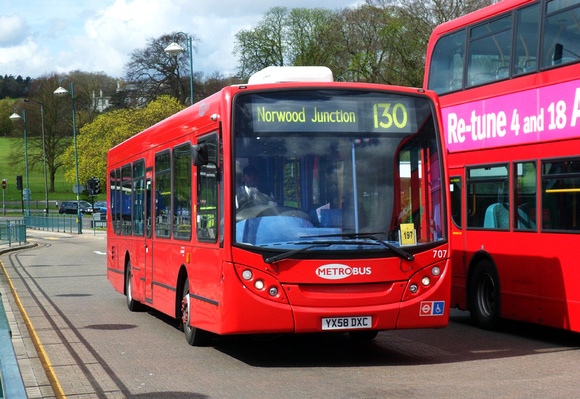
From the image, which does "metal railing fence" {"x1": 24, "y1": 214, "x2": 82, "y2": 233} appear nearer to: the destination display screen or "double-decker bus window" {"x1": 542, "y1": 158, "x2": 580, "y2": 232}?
"double-decker bus window" {"x1": 542, "y1": 158, "x2": 580, "y2": 232}

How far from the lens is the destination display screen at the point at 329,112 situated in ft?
31.3

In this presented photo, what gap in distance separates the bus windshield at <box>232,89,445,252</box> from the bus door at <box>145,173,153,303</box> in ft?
15.0

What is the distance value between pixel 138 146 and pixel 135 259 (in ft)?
6.00

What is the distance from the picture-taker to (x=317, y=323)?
9242 mm

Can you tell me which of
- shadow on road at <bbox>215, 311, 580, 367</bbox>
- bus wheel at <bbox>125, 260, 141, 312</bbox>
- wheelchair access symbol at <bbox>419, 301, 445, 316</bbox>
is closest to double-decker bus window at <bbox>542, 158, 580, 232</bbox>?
shadow on road at <bbox>215, 311, 580, 367</bbox>

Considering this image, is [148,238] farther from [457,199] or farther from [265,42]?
[265,42]

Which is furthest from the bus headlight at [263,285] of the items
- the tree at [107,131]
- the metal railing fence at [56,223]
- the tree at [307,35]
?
the tree at [107,131]

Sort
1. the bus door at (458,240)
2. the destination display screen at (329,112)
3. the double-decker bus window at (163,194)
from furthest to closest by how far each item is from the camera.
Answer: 1. the bus door at (458,240)
2. the double-decker bus window at (163,194)
3. the destination display screen at (329,112)

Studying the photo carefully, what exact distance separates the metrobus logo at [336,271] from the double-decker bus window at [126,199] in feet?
23.4

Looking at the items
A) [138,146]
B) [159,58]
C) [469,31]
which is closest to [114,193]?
[138,146]

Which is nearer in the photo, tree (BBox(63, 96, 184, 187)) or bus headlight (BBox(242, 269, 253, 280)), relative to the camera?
bus headlight (BBox(242, 269, 253, 280))

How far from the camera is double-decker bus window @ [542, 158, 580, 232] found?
34.2 feet

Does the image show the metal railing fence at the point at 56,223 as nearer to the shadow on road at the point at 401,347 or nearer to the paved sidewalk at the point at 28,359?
the paved sidewalk at the point at 28,359

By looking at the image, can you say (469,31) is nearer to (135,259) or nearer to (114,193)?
(135,259)
